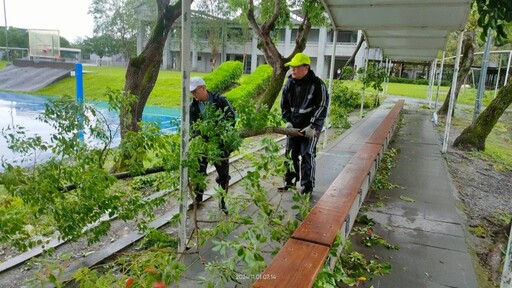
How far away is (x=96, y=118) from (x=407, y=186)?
14.6 feet

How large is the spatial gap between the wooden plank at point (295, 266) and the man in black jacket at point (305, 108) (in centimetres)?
177

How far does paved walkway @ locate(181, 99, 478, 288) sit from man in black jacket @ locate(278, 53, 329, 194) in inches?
18.6

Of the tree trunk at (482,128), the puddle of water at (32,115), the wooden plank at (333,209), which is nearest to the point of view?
the wooden plank at (333,209)

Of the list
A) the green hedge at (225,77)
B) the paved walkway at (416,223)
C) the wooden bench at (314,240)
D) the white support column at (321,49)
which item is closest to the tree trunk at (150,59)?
the paved walkway at (416,223)

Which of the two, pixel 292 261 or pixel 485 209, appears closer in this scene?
pixel 292 261

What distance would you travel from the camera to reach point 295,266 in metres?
2.05

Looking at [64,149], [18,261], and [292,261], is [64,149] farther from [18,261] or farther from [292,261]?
[18,261]

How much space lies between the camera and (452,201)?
4.85 metres

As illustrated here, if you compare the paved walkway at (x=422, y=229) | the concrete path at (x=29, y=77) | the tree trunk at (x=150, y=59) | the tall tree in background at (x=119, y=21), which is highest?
the tall tree in background at (x=119, y=21)

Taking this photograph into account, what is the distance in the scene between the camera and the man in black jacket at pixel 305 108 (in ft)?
13.5

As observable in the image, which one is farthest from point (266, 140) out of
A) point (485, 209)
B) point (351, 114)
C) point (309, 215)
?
point (351, 114)

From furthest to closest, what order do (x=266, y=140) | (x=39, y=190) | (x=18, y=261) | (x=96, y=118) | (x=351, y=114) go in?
(x=351, y=114), (x=18, y=261), (x=96, y=118), (x=266, y=140), (x=39, y=190)

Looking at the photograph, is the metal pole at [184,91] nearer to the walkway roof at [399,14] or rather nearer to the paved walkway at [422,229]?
the paved walkway at [422,229]

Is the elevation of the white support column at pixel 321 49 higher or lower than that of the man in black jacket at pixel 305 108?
higher
